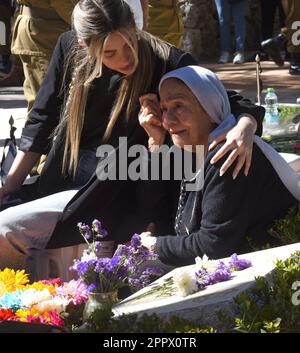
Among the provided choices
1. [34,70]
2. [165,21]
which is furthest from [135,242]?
[165,21]

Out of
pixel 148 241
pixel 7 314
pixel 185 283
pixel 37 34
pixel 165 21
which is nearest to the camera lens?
pixel 185 283

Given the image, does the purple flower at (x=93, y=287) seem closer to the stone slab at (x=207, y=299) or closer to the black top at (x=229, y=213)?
the stone slab at (x=207, y=299)

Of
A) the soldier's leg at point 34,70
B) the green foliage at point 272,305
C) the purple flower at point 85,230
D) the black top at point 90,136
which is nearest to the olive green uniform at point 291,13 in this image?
the soldier's leg at point 34,70

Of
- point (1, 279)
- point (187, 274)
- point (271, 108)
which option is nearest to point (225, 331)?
point (187, 274)

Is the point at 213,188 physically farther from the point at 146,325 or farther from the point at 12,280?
the point at 146,325

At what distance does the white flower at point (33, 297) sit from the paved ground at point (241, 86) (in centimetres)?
499

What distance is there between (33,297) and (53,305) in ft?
0.31

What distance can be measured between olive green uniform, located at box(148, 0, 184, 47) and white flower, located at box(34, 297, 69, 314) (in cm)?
377

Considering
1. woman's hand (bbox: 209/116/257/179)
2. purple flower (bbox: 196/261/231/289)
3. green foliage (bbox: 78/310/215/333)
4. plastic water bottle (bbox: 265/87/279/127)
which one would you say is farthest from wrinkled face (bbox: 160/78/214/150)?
plastic water bottle (bbox: 265/87/279/127)

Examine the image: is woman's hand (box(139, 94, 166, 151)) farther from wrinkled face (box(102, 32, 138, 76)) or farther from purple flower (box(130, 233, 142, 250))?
purple flower (box(130, 233, 142, 250))

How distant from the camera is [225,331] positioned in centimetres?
330

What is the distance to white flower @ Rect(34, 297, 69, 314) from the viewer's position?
3.83 m

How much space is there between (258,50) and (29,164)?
998 centimetres

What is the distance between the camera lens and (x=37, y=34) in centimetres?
650
